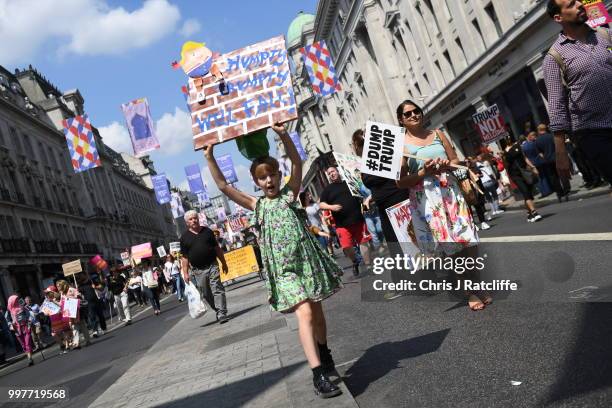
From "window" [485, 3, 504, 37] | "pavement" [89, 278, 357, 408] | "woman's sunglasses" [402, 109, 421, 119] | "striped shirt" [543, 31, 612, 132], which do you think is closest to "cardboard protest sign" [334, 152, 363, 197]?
"pavement" [89, 278, 357, 408]

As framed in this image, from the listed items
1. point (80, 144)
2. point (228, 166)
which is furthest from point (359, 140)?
point (228, 166)

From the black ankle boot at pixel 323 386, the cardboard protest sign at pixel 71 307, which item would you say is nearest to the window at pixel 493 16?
the cardboard protest sign at pixel 71 307

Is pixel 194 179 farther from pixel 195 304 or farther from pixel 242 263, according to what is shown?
pixel 195 304

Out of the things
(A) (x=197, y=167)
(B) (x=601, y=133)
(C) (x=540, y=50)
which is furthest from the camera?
(A) (x=197, y=167)

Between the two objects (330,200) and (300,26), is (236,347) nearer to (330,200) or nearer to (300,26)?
(330,200)

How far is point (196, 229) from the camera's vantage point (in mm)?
10906

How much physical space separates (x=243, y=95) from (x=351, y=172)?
628cm

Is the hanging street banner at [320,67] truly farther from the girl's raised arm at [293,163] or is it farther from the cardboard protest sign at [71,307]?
the girl's raised arm at [293,163]

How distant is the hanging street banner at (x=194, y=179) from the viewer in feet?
163

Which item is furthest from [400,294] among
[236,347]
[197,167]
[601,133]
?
[197,167]

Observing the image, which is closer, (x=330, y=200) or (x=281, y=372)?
(x=281, y=372)

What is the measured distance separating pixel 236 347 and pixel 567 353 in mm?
4209

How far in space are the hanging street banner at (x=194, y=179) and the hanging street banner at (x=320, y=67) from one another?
28433 millimetres

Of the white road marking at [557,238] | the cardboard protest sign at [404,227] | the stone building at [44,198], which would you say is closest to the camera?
the cardboard protest sign at [404,227]
